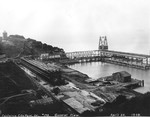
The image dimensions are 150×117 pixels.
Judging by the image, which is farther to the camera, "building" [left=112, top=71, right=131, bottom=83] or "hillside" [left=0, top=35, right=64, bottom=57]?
"hillside" [left=0, top=35, right=64, bottom=57]

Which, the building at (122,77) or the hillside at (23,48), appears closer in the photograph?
the building at (122,77)

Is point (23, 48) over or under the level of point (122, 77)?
over

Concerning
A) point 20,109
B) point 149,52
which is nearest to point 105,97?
point 20,109

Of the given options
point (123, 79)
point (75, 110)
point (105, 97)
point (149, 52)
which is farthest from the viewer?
point (149, 52)

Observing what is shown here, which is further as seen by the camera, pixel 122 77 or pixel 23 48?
pixel 23 48

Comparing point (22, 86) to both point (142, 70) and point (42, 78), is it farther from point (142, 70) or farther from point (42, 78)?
point (142, 70)

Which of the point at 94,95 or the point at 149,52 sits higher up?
the point at 149,52

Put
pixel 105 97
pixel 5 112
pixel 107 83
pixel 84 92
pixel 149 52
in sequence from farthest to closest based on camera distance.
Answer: pixel 149 52
pixel 107 83
pixel 84 92
pixel 105 97
pixel 5 112

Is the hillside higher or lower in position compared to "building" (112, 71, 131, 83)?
higher

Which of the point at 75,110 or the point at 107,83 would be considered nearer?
the point at 75,110

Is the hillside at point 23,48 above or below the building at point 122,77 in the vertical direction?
above
